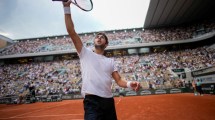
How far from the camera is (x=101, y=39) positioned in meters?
2.73

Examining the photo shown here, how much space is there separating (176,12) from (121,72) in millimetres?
15353

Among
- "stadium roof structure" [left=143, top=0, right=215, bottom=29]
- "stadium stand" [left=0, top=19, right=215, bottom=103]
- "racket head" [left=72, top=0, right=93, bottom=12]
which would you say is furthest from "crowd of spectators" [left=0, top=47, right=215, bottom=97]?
"racket head" [left=72, top=0, right=93, bottom=12]

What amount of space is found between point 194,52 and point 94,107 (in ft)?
116

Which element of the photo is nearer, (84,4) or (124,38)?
(84,4)

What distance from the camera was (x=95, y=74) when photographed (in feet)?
8.20

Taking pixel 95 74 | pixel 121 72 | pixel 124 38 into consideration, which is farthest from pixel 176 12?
pixel 95 74

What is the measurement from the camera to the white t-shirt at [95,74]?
8.02 feet

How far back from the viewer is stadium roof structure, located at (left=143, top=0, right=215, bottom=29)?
2770 centimetres

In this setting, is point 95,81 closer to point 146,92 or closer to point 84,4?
point 84,4

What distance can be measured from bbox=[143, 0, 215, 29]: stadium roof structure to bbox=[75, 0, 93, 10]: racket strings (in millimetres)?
25433

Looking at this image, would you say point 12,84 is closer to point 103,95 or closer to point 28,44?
point 28,44

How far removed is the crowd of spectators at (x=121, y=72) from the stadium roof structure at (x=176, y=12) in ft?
22.1

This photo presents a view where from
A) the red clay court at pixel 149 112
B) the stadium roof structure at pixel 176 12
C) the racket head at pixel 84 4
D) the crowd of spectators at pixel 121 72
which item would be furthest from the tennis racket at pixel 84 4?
the stadium roof structure at pixel 176 12

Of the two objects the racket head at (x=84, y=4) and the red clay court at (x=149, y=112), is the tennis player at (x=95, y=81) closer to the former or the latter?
the racket head at (x=84, y=4)
